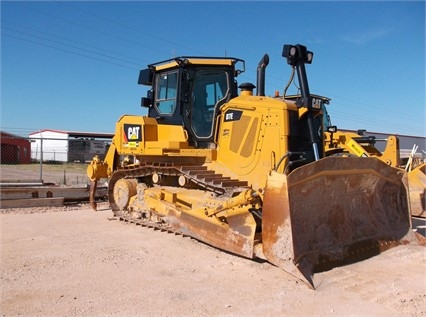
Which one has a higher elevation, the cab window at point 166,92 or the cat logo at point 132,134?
the cab window at point 166,92

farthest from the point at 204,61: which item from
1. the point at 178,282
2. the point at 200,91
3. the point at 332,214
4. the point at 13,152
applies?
the point at 13,152

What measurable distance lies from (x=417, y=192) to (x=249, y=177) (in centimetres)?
519

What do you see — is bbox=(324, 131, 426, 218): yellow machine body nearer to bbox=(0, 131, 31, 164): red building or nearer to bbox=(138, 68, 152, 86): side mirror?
bbox=(138, 68, 152, 86): side mirror

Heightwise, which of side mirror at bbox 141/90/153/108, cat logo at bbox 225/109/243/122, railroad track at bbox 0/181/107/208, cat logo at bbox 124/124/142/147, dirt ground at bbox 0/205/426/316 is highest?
side mirror at bbox 141/90/153/108

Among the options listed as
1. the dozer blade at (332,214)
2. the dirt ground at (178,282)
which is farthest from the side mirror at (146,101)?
the dozer blade at (332,214)

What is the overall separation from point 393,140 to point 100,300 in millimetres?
9016

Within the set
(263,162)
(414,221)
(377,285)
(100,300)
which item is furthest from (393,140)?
(100,300)

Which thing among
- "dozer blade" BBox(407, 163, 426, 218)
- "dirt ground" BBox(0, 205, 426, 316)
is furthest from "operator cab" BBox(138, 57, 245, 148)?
"dozer blade" BBox(407, 163, 426, 218)

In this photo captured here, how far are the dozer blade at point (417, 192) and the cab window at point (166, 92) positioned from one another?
5728mm

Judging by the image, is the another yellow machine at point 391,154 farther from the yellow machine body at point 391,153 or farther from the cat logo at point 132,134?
the cat logo at point 132,134

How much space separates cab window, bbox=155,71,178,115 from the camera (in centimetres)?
802

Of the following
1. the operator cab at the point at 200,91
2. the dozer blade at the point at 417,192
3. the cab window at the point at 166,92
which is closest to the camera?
the operator cab at the point at 200,91

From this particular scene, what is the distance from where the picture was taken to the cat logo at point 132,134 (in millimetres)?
8330

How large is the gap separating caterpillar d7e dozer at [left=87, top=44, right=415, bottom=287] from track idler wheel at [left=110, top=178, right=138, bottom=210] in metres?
0.02
